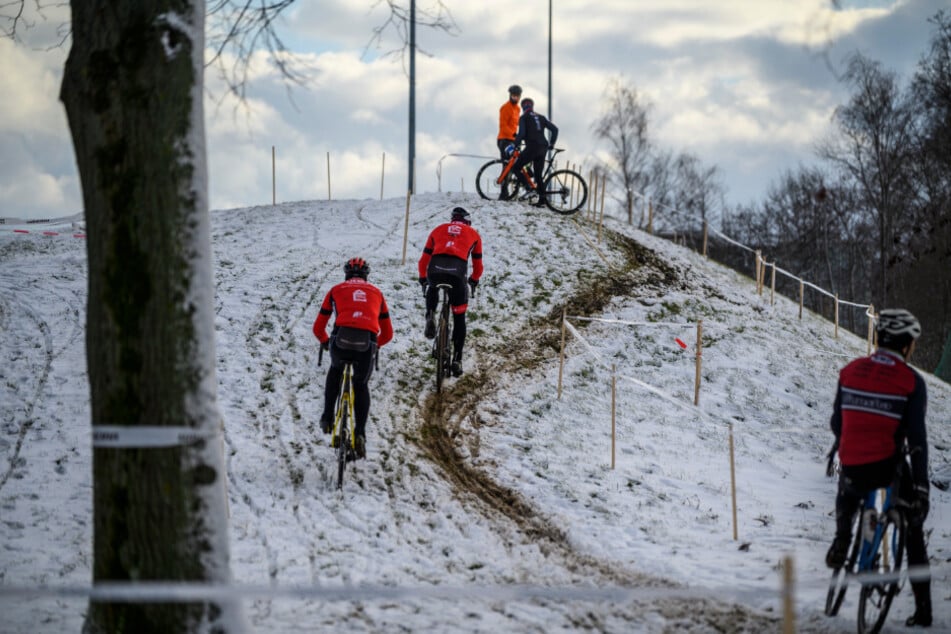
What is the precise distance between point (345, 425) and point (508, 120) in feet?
43.3

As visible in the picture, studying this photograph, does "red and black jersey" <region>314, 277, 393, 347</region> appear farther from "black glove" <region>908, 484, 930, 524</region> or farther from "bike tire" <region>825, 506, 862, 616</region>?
"black glove" <region>908, 484, 930, 524</region>

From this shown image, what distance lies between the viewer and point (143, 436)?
4.09 meters

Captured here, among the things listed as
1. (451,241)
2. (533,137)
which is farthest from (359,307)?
(533,137)

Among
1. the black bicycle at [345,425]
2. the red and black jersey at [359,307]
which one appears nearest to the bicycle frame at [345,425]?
the black bicycle at [345,425]

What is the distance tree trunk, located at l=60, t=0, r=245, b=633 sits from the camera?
13.5 feet

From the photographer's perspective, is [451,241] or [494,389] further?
[494,389]

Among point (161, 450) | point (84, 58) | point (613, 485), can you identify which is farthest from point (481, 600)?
point (84, 58)

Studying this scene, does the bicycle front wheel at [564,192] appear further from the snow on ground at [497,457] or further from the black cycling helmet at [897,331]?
the black cycling helmet at [897,331]

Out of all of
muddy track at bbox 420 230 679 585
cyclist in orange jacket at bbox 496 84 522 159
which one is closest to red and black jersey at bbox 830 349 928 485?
muddy track at bbox 420 230 679 585

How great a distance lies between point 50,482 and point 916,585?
757 centimetres

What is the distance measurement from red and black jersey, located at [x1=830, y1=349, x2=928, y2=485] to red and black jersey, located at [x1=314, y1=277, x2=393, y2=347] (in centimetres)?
454

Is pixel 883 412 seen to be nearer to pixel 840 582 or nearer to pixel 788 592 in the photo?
pixel 840 582

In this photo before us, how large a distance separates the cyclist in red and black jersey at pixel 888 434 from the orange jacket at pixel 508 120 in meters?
15.0

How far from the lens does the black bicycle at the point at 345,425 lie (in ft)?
26.6
